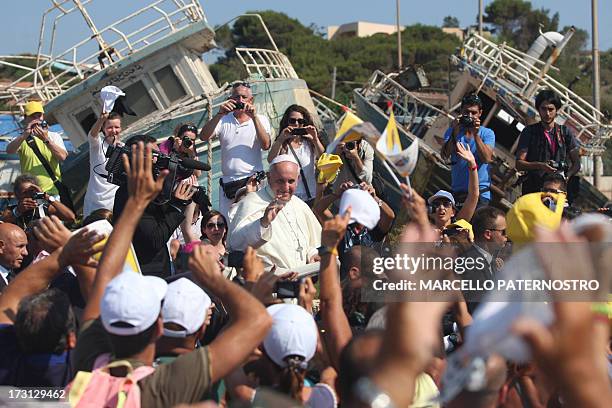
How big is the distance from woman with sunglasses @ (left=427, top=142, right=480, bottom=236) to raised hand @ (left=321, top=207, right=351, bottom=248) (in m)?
2.80

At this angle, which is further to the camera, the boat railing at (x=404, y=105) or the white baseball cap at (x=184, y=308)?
the boat railing at (x=404, y=105)

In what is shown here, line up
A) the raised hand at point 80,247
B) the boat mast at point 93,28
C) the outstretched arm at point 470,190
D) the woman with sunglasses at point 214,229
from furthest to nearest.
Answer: the boat mast at point 93,28, the outstretched arm at point 470,190, the woman with sunglasses at point 214,229, the raised hand at point 80,247

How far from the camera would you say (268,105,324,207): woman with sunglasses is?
28.8 ft

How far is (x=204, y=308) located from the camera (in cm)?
407

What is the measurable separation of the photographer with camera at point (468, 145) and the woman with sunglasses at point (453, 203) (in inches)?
15.1

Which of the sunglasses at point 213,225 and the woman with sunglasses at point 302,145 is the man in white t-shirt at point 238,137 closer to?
the woman with sunglasses at point 302,145

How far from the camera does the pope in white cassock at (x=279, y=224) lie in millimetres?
6961

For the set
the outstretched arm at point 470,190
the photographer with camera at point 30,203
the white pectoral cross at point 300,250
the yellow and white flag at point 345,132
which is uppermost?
the yellow and white flag at point 345,132

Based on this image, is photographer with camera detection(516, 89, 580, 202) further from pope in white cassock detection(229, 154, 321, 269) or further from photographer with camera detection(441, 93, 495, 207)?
pope in white cassock detection(229, 154, 321, 269)

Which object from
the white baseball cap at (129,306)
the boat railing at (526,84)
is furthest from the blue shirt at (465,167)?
the boat railing at (526,84)

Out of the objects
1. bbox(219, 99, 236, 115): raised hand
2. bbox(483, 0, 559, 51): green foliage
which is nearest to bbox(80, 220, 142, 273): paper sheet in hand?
bbox(219, 99, 236, 115): raised hand

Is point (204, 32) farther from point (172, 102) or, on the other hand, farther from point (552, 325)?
point (552, 325)

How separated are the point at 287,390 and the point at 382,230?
3692 millimetres

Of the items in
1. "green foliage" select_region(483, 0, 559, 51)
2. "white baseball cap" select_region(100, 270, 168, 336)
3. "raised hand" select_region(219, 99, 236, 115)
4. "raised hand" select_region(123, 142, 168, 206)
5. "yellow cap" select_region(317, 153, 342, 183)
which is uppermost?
"raised hand" select_region(123, 142, 168, 206)
